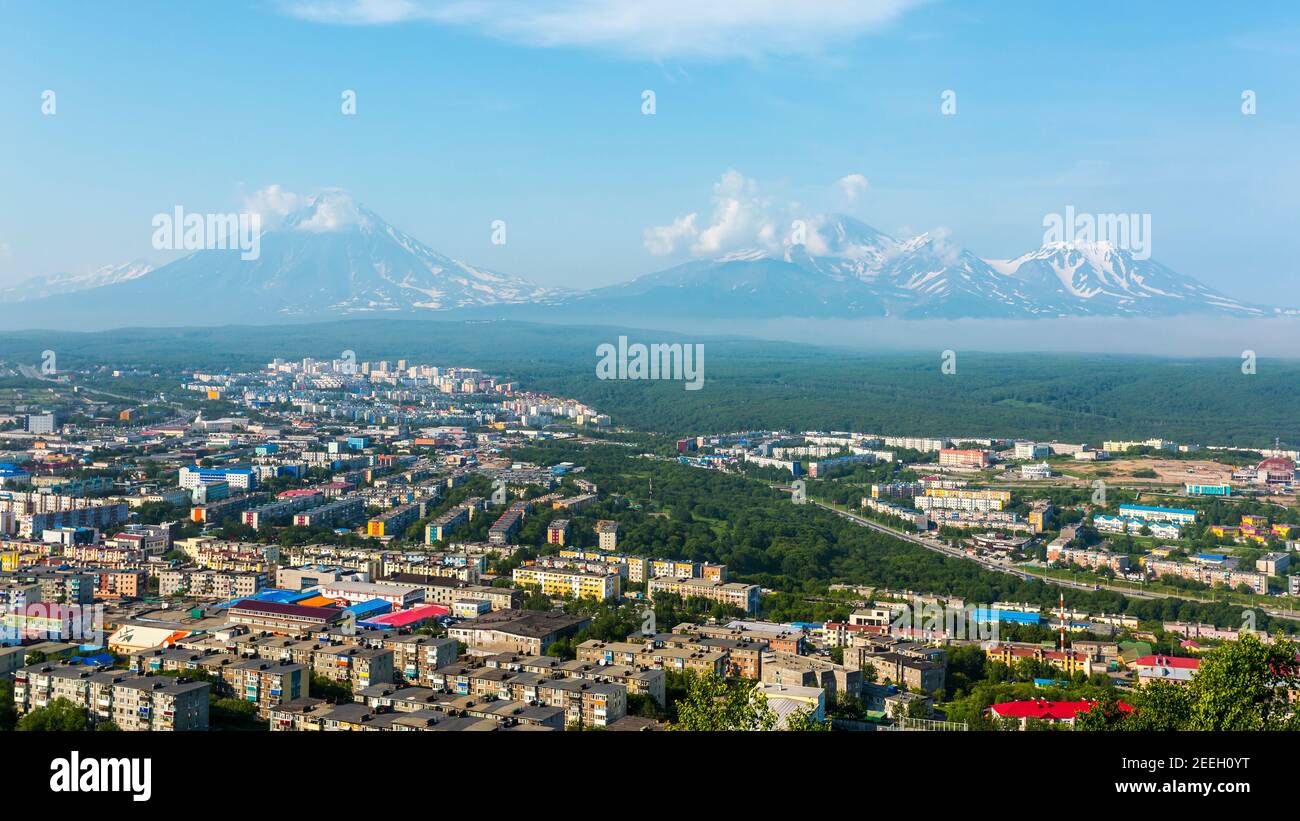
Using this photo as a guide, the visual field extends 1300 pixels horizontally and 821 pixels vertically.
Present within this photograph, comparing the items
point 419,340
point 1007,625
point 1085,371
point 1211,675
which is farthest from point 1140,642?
point 419,340

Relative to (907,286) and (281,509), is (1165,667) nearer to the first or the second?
(281,509)

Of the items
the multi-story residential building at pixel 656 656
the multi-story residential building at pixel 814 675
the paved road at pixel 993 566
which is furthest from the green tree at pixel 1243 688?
the paved road at pixel 993 566

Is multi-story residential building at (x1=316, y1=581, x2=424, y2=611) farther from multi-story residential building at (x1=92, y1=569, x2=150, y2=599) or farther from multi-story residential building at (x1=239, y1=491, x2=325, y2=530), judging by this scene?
multi-story residential building at (x1=239, y1=491, x2=325, y2=530)

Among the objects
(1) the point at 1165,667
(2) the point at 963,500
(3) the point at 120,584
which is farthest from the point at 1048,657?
(2) the point at 963,500

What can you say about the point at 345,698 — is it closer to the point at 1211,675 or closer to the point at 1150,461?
the point at 1211,675

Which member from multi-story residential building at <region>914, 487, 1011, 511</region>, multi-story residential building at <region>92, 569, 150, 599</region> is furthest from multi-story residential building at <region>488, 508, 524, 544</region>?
multi-story residential building at <region>914, 487, 1011, 511</region>

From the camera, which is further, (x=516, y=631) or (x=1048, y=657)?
(x=516, y=631)

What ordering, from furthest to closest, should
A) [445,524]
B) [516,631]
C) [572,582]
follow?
[445,524]
[572,582]
[516,631]
